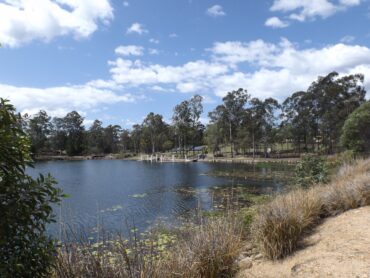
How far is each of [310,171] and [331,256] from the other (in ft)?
30.7

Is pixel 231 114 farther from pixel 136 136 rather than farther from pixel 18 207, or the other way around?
pixel 18 207

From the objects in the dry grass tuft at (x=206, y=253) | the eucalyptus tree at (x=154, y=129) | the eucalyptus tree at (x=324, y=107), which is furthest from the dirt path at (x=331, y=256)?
the eucalyptus tree at (x=154, y=129)

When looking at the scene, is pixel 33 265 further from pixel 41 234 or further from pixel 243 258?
pixel 243 258

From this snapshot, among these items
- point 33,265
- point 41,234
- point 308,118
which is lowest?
point 33,265

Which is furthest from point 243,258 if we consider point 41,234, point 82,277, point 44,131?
point 44,131

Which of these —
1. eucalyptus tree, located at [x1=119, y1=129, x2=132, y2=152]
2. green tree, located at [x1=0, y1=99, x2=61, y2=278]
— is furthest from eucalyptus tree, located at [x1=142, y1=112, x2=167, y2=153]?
green tree, located at [x1=0, y1=99, x2=61, y2=278]

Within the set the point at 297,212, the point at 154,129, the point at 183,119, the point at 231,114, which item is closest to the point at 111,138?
the point at 154,129

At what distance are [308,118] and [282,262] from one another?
61.6 m

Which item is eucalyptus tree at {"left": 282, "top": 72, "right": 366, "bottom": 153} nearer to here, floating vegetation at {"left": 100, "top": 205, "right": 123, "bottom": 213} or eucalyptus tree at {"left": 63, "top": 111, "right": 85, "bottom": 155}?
floating vegetation at {"left": 100, "top": 205, "right": 123, "bottom": 213}

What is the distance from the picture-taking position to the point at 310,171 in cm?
1406

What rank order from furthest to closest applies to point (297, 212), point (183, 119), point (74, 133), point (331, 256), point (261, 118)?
point (74, 133)
point (183, 119)
point (261, 118)
point (297, 212)
point (331, 256)

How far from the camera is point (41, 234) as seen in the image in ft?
9.12

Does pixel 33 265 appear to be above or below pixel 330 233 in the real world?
above

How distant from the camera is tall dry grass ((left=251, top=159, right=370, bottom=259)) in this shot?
A: 229 inches
